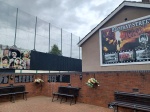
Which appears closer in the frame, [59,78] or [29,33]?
[59,78]

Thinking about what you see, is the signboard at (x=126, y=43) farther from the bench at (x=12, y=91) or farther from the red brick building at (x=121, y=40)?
the bench at (x=12, y=91)

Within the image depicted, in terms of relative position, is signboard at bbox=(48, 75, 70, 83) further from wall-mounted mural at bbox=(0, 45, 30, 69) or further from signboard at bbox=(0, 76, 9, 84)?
wall-mounted mural at bbox=(0, 45, 30, 69)

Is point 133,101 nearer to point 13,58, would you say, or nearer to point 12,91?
point 12,91

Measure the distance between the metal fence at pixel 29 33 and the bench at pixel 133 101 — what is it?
11647 mm

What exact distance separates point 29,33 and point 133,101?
1502cm

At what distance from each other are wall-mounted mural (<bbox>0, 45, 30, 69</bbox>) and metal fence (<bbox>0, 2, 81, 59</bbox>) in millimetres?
1136

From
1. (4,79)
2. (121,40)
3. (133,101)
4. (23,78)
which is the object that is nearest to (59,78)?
(23,78)

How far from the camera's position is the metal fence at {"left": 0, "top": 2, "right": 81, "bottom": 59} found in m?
15.2

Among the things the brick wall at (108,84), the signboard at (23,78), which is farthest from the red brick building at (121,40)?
the signboard at (23,78)

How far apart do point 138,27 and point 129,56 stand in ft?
6.25

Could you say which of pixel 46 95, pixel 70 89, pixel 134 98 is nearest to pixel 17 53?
pixel 46 95

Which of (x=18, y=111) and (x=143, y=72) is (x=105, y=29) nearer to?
(x=143, y=72)

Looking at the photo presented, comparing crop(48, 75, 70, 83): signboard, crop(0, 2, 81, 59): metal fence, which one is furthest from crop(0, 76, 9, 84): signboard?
Result: crop(0, 2, 81, 59): metal fence

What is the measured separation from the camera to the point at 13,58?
13172 mm
